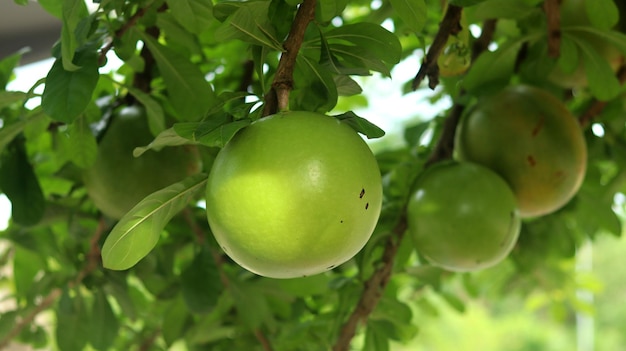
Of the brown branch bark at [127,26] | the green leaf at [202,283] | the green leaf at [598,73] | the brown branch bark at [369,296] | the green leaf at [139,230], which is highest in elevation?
the brown branch bark at [127,26]

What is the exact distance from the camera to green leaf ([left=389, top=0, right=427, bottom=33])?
571mm

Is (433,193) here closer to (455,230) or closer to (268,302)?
(455,230)

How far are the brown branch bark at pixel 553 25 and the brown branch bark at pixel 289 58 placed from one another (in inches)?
16.2

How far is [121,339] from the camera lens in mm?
1437

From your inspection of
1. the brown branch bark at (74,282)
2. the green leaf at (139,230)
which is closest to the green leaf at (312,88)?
the green leaf at (139,230)

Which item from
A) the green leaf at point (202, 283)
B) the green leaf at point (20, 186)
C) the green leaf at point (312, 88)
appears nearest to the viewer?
the green leaf at point (312, 88)

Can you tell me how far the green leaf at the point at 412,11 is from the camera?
57 centimetres

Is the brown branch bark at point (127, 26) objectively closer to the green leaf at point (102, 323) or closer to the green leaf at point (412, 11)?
the green leaf at point (412, 11)

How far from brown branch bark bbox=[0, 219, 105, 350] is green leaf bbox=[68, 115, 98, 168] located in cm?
21

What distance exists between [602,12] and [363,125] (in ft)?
1.32

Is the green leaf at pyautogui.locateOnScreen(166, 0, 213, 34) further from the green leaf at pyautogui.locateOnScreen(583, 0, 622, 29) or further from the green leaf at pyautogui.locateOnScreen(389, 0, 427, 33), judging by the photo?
the green leaf at pyautogui.locateOnScreen(583, 0, 622, 29)

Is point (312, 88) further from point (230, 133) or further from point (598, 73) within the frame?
point (598, 73)

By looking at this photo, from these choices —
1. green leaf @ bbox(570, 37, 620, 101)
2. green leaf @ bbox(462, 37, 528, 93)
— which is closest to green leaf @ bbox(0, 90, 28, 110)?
green leaf @ bbox(462, 37, 528, 93)

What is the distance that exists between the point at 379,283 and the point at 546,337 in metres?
3.57
